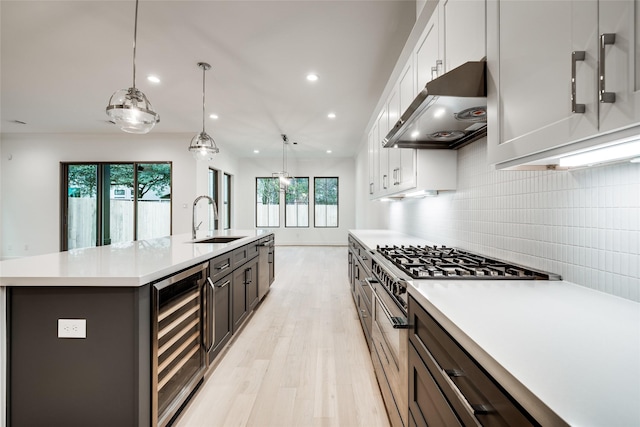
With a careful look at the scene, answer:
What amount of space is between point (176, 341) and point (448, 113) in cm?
197

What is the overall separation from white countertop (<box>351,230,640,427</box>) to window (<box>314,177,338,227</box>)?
28.6 feet

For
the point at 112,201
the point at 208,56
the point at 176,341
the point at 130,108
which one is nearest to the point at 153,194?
the point at 112,201

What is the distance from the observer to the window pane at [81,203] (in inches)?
272

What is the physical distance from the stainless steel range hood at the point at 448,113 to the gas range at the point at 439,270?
0.79 m

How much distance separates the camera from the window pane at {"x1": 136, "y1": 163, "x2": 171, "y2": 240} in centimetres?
689

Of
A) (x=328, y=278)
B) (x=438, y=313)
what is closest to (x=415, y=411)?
(x=438, y=313)

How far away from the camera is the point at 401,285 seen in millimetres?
1336

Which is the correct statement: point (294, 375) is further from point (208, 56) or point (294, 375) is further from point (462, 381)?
point (208, 56)

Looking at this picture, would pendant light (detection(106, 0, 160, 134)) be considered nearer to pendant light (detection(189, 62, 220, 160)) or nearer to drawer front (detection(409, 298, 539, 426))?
pendant light (detection(189, 62, 220, 160))

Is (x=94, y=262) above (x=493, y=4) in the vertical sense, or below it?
below

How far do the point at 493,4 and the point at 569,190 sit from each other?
813mm

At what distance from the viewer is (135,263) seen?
1.63 m

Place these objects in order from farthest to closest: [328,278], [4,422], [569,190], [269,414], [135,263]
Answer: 1. [328,278]
2. [269,414]
3. [135,263]
4. [4,422]
5. [569,190]

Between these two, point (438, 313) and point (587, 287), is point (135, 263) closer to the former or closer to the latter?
point (438, 313)
